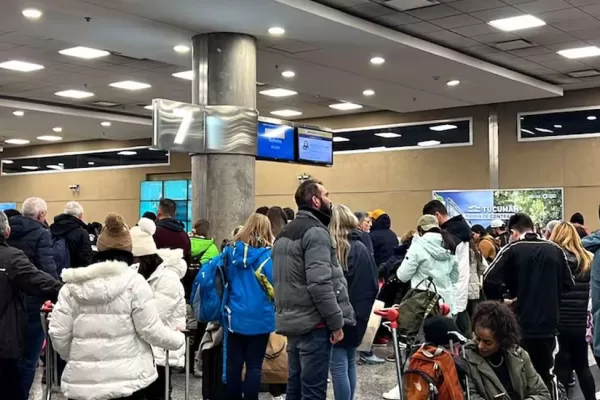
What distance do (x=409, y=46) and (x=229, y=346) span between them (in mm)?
6135

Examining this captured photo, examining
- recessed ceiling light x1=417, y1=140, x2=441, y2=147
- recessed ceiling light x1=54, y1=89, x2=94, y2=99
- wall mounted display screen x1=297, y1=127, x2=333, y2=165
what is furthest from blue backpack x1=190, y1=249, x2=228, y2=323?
recessed ceiling light x1=417, y1=140, x2=441, y2=147

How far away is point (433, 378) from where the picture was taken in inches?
121

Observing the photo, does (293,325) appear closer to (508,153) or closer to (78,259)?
(78,259)

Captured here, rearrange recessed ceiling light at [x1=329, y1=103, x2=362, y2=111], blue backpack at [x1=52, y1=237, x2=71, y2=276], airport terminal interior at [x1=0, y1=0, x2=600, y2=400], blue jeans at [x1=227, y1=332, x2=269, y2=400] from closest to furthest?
blue jeans at [x1=227, y1=332, x2=269, y2=400] < blue backpack at [x1=52, y1=237, x2=71, y2=276] < airport terminal interior at [x1=0, y1=0, x2=600, y2=400] < recessed ceiling light at [x1=329, y1=103, x2=362, y2=111]

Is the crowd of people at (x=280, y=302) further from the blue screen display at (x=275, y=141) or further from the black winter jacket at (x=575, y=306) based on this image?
the blue screen display at (x=275, y=141)

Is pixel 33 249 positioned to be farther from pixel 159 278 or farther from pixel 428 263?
pixel 428 263

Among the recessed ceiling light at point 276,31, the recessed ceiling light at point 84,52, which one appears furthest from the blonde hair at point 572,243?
the recessed ceiling light at point 84,52

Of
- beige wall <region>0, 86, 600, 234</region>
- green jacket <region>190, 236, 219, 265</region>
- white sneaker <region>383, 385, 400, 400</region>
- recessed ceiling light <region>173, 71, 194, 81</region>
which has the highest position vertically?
recessed ceiling light <region>173, 71, 194, 81</region>

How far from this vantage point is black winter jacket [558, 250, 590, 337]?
532 cm

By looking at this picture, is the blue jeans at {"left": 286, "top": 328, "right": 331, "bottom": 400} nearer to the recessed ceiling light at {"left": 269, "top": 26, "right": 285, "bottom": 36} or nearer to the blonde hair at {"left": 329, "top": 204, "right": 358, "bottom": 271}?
the blonde hair at {"left": 329, "top": 204, "right": 358, "bottom": 271}

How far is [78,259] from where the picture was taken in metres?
6.41

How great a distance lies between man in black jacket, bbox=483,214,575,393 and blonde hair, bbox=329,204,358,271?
993 millimetres

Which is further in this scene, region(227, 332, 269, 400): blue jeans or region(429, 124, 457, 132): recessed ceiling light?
region(429, 124, 457, 132): recessed ceiling light

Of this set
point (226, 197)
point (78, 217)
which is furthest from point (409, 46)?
point (78, 217)
